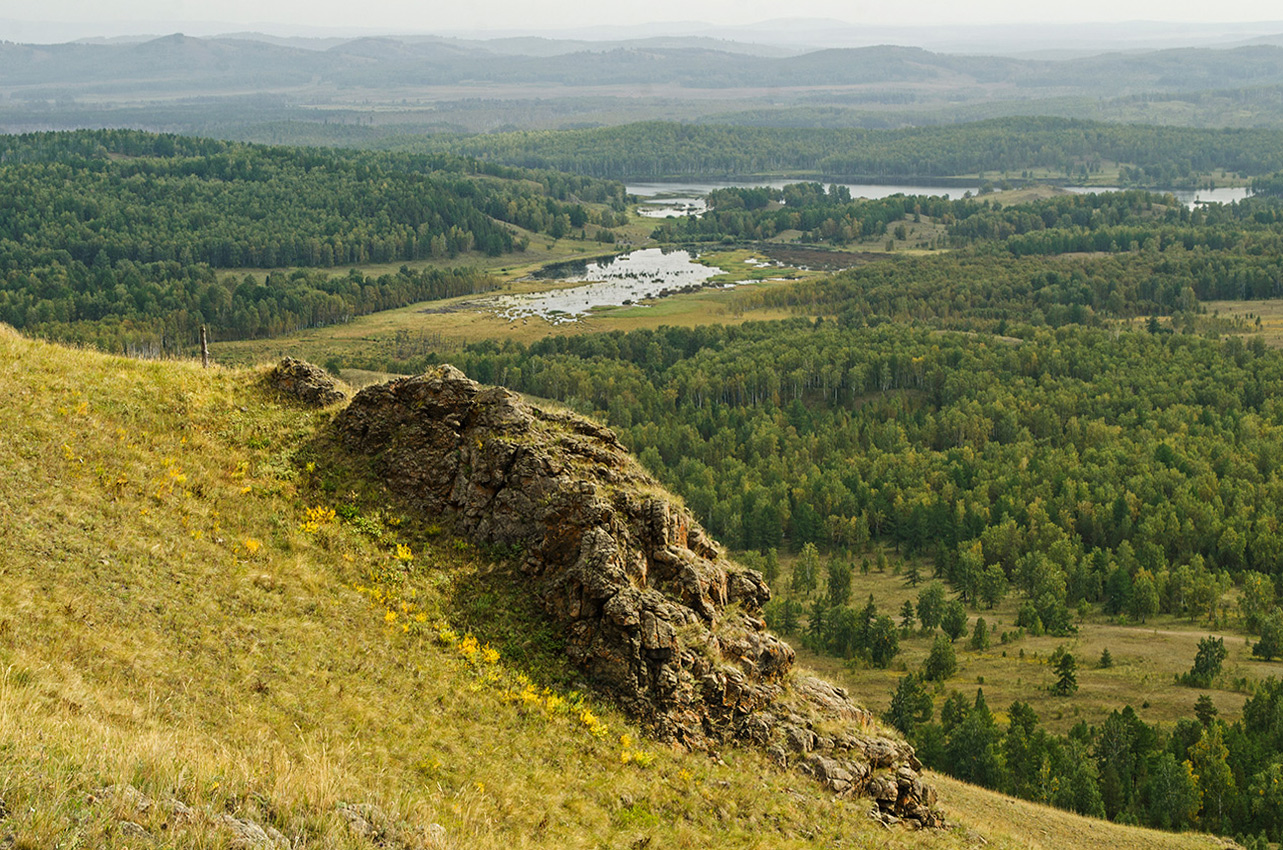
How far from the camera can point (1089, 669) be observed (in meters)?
83.1

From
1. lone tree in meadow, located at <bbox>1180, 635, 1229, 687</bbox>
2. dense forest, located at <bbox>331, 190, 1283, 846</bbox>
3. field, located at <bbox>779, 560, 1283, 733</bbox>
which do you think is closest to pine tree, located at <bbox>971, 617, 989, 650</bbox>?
field, located at <bbox>779, 560, 1283, 733</bbox>

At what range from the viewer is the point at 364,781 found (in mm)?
23984

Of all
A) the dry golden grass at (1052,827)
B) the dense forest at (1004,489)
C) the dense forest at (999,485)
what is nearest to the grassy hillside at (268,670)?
the dry golden grass at (1052,827)

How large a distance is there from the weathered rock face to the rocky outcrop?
2.56 metres

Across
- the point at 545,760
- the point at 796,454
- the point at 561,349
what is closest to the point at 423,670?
the point at 545,760

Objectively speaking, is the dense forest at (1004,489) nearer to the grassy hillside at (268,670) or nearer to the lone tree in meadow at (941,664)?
the lone tree in meadow at (941,664)

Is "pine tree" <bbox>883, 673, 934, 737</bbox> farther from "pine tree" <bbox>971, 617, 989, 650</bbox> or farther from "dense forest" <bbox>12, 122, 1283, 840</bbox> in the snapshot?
"pine tree" <bbox>971, 617, 989, 650</bbox>

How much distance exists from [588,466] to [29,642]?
18.1m

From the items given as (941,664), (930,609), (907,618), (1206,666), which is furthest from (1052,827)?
(930,609)

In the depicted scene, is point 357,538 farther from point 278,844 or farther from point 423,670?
point 278,844

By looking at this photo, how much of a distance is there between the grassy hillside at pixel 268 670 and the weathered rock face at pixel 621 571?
1.23 metres

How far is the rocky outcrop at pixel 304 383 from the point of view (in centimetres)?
4144

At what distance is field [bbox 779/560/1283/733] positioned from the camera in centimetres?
7600

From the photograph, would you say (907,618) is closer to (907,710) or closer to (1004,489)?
(907,710)
